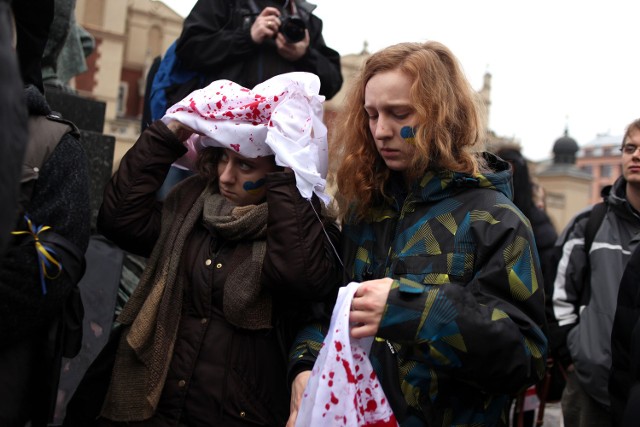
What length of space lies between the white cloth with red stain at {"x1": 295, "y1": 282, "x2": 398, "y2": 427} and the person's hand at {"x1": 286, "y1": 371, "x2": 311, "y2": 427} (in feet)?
0.38

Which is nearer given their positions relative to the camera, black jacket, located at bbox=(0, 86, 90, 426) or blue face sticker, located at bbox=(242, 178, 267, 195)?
black jacket, located at bbox=(0, 86, 90, 426)

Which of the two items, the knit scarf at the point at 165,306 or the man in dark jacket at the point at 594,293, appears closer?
the knit scarf at the point at 165,306

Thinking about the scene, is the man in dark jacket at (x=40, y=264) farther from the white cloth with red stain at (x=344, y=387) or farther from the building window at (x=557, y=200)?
the building window at (x=557, y=200)

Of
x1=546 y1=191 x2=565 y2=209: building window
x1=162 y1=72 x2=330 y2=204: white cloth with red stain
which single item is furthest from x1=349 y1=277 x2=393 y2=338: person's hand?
x1=546 y1=191 x2=565 y2=209: building window

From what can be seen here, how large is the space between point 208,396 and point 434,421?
800mm

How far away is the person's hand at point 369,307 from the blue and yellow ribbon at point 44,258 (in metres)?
1.00

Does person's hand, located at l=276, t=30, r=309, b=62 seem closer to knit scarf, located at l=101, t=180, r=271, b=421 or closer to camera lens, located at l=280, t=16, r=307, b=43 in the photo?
camera lens, located at l=280, t=16, r=307, b=43

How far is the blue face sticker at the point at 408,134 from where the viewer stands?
101 inches

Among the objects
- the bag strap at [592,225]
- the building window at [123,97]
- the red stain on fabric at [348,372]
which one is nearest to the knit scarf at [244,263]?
the red stain on fabric at [348,372]

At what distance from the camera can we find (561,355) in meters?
4.77

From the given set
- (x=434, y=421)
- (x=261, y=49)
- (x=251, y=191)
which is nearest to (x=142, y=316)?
(x=251, y=191)

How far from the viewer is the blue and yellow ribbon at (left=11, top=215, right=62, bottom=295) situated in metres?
2.48

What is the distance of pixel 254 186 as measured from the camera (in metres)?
2.92

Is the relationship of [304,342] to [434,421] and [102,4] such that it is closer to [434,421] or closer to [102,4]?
[434,421]
